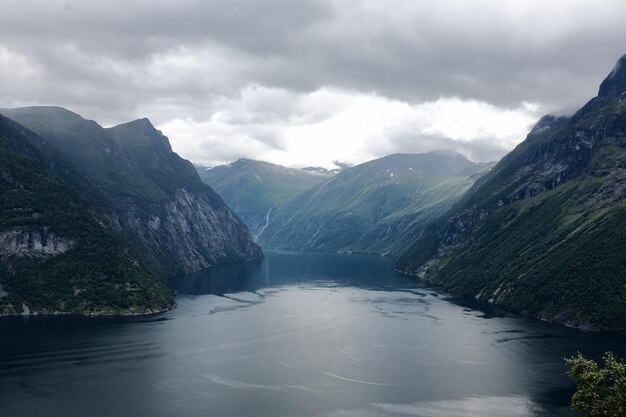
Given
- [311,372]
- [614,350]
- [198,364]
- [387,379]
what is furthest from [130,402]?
[614,350]

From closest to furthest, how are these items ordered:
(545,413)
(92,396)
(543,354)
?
(545,413) → (92,396) → (543,354)

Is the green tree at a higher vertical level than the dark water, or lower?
higher

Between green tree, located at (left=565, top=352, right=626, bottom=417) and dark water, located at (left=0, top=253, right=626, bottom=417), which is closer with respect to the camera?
green tree, located at (left=565, top=352, right=626, bottom=417)

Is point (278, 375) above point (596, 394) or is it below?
below

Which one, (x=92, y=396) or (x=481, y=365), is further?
(x=481, y=365)

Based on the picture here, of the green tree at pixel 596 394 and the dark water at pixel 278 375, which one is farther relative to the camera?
the dark water at pixel 278 375

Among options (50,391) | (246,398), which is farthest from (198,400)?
(50,391)

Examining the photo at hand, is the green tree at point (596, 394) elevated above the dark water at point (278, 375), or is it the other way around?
the green tree at point (596, 394)

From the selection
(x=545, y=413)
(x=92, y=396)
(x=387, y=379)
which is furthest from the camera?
(x=387, y=379)

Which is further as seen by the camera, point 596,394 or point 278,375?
point 278,375

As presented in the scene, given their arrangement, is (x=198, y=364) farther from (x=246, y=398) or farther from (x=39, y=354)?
(x=39, y=354)
